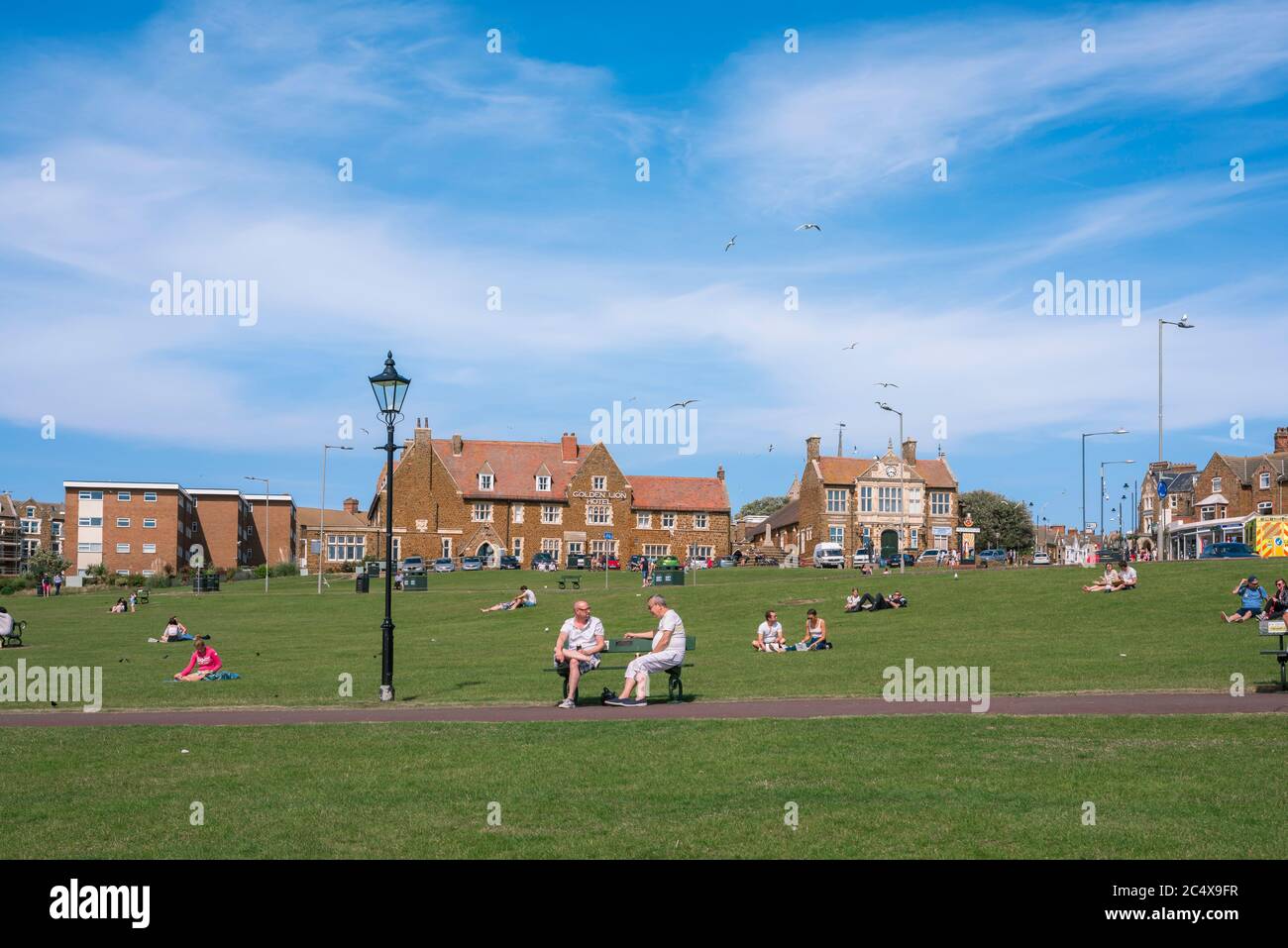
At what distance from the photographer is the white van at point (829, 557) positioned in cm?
8525

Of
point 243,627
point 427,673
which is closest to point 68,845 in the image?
point 427,673

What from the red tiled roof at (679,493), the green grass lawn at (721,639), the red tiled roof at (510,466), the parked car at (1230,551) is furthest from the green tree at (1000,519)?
the green grass lawn at (721,639)

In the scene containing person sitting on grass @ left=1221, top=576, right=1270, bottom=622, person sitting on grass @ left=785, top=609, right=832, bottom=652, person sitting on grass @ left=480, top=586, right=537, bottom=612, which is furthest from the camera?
person sitting on grass @ left=480, top=586, right=537, bottom=612

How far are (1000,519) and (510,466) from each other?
60.0 meters

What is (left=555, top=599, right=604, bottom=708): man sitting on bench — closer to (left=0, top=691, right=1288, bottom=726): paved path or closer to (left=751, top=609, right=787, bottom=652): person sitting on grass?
(left=0, top=691, right=1288, bottom=726): paved path

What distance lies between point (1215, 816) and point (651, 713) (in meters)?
8.76

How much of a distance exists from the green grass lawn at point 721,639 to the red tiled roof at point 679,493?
5303 cm

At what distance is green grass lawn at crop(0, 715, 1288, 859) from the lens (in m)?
9.30

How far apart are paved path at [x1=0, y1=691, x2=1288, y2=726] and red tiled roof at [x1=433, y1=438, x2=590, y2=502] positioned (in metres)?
90.1

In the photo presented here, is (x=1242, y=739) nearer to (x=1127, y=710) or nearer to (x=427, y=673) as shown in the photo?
(x=1127, y=710)

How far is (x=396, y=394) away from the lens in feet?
68.5

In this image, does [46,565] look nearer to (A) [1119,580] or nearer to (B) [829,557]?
(B) [829,557]

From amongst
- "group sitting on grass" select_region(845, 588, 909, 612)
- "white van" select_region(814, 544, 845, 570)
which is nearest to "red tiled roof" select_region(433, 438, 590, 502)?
"white van" select_region(814, 544, 845, 570)

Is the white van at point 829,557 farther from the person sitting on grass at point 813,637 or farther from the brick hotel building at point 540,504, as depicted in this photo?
the person sitting on grass at point 813,637
